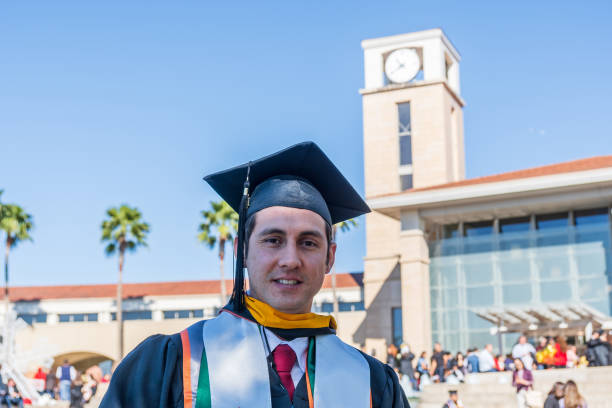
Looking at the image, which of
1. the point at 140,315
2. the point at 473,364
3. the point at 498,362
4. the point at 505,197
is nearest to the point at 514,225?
the point at 505,197

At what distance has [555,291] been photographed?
29.4 metres

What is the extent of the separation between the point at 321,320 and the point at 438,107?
40.4 m

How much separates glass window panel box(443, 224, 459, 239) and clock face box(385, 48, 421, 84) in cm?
1275

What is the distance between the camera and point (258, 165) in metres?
2.79

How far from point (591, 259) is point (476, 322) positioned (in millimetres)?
4609

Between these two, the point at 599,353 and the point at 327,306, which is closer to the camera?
the point at 599,353

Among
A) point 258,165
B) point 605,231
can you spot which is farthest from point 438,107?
point 258,165

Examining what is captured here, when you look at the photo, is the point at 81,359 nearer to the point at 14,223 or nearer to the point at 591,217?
the point at 14,223

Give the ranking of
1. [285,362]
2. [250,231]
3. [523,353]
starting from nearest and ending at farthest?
1. [285,362]
2. [250,231]
3. [523,353]

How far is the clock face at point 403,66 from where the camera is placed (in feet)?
141

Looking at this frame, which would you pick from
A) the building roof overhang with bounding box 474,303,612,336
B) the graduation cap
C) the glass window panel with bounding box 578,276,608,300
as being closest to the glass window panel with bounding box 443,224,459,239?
the building roof overhang with bounding box 474,303,612,336

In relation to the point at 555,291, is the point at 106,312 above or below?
above

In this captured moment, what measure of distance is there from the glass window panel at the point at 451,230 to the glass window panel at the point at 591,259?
467 centimetres

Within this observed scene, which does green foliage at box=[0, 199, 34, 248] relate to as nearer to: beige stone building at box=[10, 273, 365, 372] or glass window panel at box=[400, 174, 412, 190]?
beige stone building at box=[10, 273, 365, 372]
